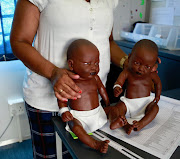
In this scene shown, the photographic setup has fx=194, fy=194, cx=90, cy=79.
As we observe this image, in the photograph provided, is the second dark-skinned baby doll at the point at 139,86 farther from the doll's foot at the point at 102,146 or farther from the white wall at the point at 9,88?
the white wall at the point at 9,88

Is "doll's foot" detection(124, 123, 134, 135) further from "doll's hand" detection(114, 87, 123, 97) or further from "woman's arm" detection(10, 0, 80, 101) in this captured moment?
"woman's arm" detection(10, 0, 80, 101)

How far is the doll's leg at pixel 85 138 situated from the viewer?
0.61m

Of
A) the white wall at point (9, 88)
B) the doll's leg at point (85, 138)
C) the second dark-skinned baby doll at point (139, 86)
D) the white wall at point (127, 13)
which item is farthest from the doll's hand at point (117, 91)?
the white wall at point (127, 13)

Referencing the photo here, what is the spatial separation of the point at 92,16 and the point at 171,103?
1.92 feet

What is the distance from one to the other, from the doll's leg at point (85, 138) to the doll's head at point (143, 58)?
0.35m

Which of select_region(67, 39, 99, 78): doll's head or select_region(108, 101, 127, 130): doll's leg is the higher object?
select_region(67, 39, 99, 78): doll's head

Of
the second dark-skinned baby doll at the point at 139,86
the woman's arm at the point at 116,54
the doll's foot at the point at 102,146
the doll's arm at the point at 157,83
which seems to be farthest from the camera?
the woman's arm at the point at 116,54

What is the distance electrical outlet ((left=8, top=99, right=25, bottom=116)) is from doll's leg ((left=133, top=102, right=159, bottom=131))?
1.37 m

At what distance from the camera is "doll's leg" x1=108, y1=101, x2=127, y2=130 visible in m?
0.72


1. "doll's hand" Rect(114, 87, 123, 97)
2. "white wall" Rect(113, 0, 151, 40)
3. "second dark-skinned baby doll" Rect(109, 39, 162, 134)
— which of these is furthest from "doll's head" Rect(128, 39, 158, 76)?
"white wall" Rect(113, 0, 151, 40)

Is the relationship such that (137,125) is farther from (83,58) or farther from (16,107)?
(16,107)

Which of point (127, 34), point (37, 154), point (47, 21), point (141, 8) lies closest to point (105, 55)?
point (47, 21)

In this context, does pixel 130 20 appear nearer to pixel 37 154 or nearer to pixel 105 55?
pixel 105 55

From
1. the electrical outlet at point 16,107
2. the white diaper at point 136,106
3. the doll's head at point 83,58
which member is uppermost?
the doll's head at point 83,58
